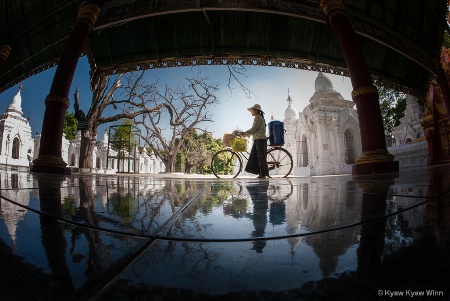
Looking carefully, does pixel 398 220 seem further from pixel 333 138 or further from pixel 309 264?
pixel 333 138

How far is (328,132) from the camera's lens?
12977mm

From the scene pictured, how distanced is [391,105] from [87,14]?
22.6 meters

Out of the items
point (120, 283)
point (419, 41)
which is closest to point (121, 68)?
point (120, 283)

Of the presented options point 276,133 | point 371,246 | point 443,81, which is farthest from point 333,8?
point 443,81

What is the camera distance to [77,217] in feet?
2.32

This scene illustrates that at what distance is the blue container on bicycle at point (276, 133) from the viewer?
18.4ft

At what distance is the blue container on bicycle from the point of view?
559 cm

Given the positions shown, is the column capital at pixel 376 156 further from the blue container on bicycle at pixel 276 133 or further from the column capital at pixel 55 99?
the column capital at pixel 55 99

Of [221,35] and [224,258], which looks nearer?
[224,258]

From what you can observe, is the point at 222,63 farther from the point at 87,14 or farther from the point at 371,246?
the point at 371,246

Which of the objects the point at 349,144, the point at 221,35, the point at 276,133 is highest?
the point at 221,35

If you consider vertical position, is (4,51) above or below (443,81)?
above

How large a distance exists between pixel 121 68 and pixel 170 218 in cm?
678

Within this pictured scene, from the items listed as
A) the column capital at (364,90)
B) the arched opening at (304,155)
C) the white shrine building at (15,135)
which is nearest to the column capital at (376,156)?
the column capital at (364,90)
